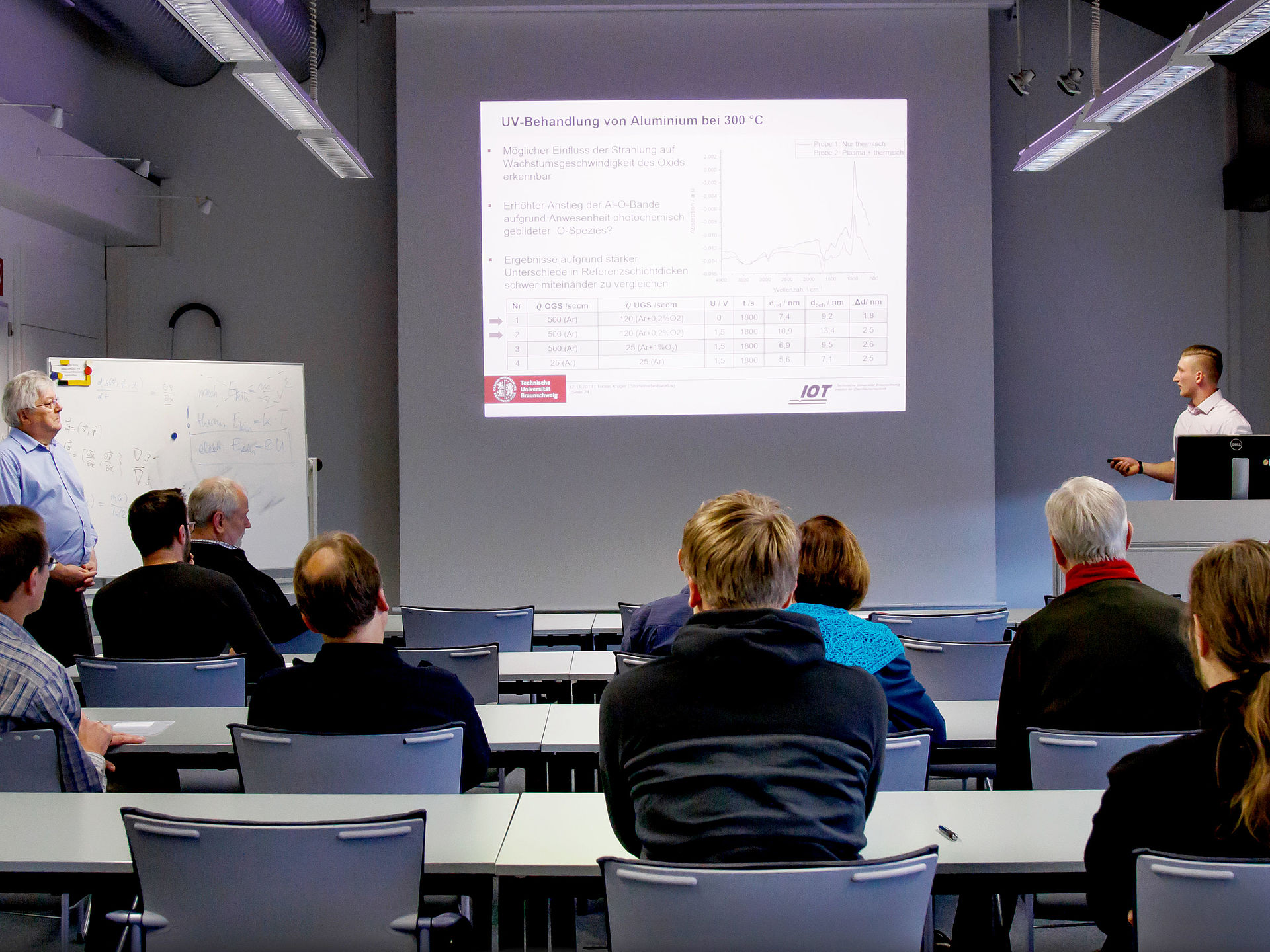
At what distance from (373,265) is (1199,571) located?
5716 millimetres

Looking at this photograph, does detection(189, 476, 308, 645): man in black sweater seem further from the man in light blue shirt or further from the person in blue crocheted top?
the person in blue crocheted top

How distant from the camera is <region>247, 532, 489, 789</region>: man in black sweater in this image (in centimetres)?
203

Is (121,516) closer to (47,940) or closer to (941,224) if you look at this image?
(47,940)

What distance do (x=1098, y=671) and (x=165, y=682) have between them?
2.42 meters

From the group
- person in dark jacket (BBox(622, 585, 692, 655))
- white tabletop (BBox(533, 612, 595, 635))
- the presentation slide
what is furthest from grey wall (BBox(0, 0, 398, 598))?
person in dark jacket (BBox(622, 585, 692, 655))

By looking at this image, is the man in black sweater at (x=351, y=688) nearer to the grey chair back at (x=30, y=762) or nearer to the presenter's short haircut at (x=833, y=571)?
the grey chair back at (x=30, y=762)

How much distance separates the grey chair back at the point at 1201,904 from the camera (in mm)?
1306

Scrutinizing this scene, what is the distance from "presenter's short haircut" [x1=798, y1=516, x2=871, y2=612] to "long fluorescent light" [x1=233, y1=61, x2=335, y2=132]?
10.2 ft

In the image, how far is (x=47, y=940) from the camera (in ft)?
8.98

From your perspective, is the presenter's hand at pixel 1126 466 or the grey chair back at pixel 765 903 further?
the presenter's hand at pixel 1126 466

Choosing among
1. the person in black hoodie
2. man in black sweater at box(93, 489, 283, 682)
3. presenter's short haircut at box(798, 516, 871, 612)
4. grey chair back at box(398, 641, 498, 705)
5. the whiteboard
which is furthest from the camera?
the whiteboard

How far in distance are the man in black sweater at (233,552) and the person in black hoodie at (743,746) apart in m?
2.40

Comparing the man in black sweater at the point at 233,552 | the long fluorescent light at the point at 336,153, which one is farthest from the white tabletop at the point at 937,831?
the long fluorescent light at the point at 336,153

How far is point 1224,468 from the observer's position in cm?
445
